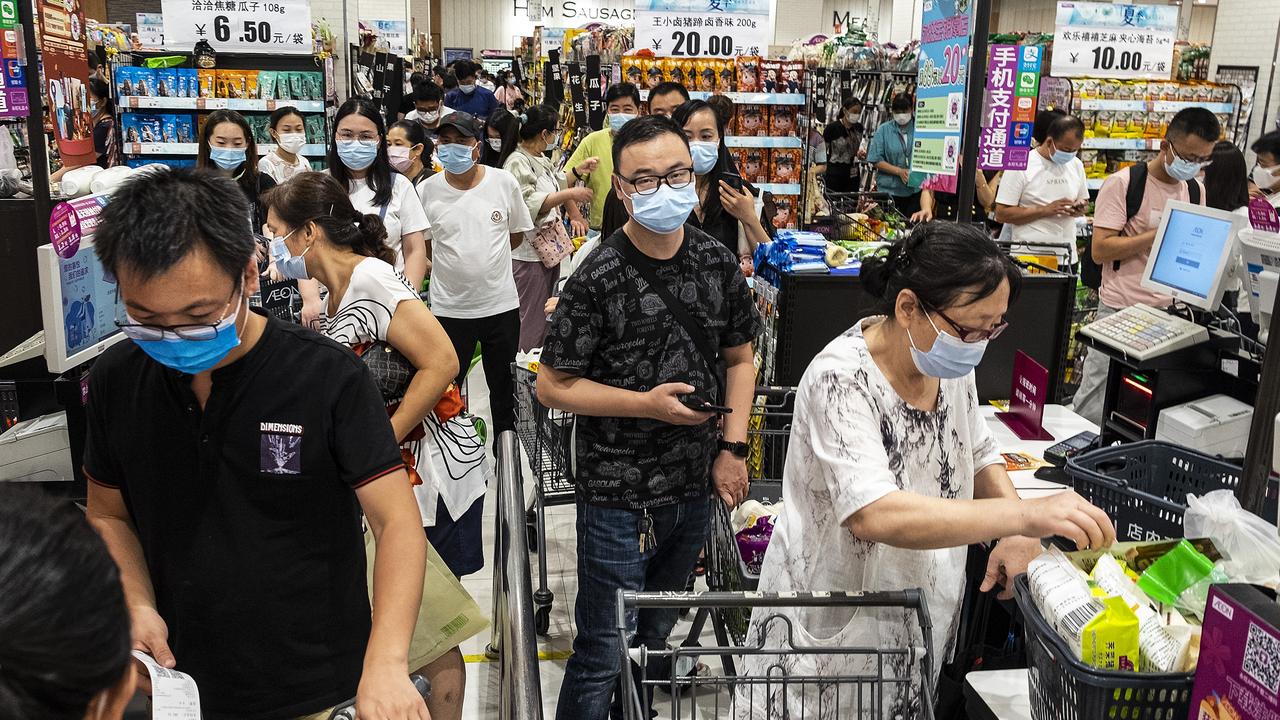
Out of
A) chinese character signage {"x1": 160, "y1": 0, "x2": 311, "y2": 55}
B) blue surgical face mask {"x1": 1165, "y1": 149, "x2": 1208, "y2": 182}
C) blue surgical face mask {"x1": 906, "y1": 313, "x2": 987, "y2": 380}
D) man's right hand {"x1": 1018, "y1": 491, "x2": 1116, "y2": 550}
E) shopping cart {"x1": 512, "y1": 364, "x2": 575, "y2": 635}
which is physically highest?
chinese character signage {"x1": 160, "y1": 0, "x2": 311, "y2": 55}

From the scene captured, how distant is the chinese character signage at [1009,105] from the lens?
4.94 m

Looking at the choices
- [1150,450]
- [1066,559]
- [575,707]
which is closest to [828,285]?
[1150,450]

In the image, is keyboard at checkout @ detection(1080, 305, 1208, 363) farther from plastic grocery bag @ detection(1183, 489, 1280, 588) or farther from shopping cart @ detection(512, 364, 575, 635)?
shopping cart @ detection(512, 364, 575, 635)

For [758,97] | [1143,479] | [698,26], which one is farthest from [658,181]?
[698,26]

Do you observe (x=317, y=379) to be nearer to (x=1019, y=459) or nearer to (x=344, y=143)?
(x=1019, y=459)

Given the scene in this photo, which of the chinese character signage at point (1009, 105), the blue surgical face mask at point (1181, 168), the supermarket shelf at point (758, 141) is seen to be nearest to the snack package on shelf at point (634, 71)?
the supermarket shelf at point (758, 141)

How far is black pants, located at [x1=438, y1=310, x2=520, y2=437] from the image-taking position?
5.12m

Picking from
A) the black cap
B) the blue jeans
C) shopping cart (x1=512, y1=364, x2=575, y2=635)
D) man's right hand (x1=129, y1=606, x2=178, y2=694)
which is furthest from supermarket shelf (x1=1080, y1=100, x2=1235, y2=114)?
man's right hand (x1=129, y1=606, x2=178, y2=694)

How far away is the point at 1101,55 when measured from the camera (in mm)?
8047

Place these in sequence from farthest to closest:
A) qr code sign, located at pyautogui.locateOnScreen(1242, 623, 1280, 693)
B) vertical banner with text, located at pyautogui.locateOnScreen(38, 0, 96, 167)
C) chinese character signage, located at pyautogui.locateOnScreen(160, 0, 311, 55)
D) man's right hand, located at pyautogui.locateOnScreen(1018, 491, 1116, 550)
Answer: chinese character signage, located at pyautogui.locateOnScreen(160, 0, 311, 55) → vertical banner with text, located at pyautogui.locateOnScreen(38, 0, 96, 167) → man's right hand, located at pyautogui.locateOnScreen(1018, 491, 1116, 550) → qr code sign, located at pyautogui.locateOnScreen(1242, 623, 1280, 693)

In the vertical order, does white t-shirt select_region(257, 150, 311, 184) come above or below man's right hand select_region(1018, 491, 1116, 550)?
above

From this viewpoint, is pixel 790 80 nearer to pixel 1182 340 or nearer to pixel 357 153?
pixel 357 153

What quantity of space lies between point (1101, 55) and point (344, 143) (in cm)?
617

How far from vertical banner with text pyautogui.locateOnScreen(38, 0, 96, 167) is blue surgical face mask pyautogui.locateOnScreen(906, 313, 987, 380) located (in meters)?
3.78
